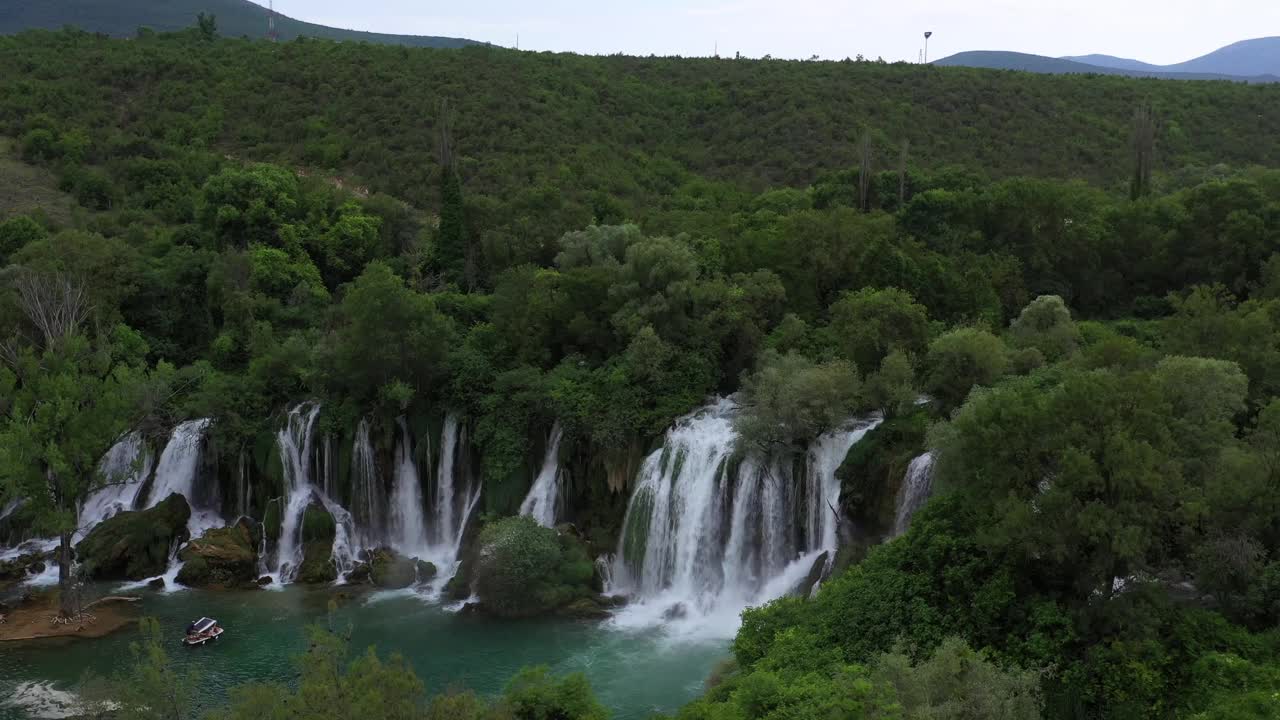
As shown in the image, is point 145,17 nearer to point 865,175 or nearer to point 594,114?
point 594,114

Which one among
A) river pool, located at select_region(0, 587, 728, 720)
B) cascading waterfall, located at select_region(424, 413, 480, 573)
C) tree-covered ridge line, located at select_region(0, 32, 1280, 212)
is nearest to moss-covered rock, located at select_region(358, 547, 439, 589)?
river pool, located at select_region(0, 587, 728, 720)

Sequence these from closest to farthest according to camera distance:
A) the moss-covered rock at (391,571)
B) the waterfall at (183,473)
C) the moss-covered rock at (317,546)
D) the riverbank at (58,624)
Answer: the riverbank at (58,624) → the moss-covered rock at (391,571) → the moss-covered rock at (317,546) → the waterfall at (183,473)

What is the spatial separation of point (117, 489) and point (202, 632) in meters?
13.2

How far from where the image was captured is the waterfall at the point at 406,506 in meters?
38.5

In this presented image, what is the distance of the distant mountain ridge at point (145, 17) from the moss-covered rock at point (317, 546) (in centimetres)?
13935

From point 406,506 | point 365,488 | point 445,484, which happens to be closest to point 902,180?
point 445,484

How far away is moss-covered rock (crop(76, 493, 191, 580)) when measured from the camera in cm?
3672

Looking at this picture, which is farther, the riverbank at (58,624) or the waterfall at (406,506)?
the waterfall at (406,506)

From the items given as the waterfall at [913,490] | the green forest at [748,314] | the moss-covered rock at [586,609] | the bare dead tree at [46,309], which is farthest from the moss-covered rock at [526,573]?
the bare dead tree at [46,309]

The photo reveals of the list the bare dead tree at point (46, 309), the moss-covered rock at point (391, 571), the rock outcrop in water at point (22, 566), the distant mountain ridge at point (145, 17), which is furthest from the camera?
the distant mountain ridge at point (145, 17)

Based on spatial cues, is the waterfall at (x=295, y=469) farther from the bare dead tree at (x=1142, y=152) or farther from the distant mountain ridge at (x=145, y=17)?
the distant mountain ridge at (x=145, y=17)

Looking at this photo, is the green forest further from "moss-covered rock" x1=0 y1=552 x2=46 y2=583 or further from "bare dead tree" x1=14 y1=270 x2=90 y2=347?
"moss-covered rock" x1=0 y1=552 x2=46 y2=583

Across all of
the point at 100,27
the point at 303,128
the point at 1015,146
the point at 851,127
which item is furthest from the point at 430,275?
the point at 100,27

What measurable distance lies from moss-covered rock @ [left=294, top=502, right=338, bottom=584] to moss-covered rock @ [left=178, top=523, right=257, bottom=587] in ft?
6.08
